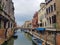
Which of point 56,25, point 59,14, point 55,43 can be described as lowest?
point 55,43

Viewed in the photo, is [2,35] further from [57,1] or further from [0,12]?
[57,1]

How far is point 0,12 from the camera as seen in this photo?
115 feet

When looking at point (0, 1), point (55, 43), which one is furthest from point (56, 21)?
point (0, 1)

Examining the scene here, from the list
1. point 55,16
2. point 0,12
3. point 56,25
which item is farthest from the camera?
point 0,12

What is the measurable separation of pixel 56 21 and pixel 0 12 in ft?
38.8

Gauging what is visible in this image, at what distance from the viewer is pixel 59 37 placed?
21656mm

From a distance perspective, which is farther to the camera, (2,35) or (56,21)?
(2,35)

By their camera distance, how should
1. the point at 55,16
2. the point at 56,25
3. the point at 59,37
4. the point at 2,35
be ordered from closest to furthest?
the point at 59,37 → the point at 56,25 → the point at 55,16 → the point at 2,35

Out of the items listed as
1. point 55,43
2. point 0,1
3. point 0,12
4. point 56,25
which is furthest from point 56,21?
point 0,1

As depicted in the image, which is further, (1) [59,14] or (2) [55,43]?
(1) [59,14]

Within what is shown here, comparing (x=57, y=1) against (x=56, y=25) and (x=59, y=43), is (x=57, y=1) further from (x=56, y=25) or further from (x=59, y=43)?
(x=59, y=43)

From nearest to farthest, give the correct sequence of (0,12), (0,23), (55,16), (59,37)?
(59,37) < (55,16) < (0,12) < (0,23)

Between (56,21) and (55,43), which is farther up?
(56,21)

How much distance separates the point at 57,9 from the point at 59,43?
10.8 meters
